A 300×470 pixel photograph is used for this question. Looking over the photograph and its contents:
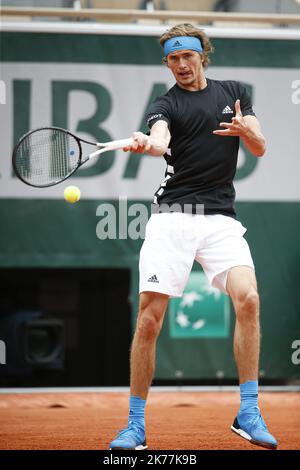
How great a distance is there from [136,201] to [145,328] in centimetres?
246

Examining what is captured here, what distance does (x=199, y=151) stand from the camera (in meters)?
3.63

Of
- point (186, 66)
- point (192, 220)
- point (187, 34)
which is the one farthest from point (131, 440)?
point (187, 34)

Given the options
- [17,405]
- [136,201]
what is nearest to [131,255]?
[136,201]

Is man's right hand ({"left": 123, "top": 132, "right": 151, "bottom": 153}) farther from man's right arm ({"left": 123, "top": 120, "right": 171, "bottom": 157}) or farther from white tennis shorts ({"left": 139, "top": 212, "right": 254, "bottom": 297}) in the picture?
white tennis shorts ({"left": 139, "top": 212, "right": 254, "bottom": 297})

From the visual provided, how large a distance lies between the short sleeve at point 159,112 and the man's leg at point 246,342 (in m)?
0.69

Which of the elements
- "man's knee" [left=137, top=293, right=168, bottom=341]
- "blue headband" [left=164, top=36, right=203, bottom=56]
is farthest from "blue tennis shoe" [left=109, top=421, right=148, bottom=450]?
"blue headband" [left=164, top=36, right=203, bottom=56]

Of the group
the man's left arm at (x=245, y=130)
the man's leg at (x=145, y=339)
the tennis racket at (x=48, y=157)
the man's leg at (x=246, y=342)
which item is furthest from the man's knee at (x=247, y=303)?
the tennis racket at (x=48, y=157)

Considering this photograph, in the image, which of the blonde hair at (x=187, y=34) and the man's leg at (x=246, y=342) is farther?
the blonde hair at (x=187, y=34)

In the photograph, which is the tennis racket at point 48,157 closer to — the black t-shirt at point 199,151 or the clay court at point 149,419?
the black t-shirt at point 199,151

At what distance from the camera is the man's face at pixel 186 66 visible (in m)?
3.63

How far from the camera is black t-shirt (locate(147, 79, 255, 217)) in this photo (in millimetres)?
3619

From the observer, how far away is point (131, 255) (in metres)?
5.95

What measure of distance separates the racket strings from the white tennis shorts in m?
0.47

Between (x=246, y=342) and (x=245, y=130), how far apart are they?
0.87m
